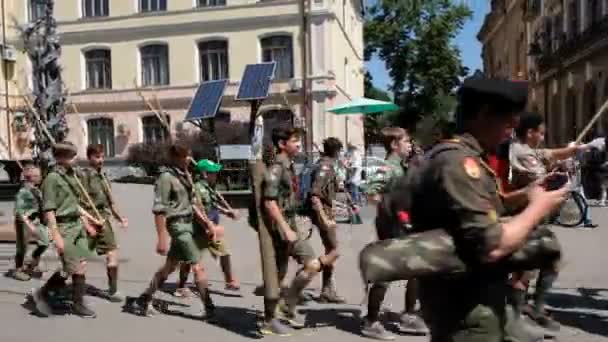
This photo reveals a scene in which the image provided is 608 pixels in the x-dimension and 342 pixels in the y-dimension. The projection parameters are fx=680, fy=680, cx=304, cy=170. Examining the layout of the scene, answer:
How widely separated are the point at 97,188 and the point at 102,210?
238 millimetres

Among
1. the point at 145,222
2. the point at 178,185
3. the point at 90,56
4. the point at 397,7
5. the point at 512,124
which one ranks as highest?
the point at 397,7

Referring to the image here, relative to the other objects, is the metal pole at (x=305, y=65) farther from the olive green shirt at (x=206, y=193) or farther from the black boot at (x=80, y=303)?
the black boot at (x=80, y=303)

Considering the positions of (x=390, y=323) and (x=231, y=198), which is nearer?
(x=390, y=323)

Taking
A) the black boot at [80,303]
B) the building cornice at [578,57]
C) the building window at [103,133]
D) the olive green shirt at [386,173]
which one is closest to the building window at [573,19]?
the building cornice at [578,57]

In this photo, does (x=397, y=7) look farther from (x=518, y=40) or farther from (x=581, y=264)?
(x=581, y=264)

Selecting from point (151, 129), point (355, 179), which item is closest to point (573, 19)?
point (355, 179)

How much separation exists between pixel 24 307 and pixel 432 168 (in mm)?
5907

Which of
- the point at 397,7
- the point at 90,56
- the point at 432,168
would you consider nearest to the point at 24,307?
the point at 432,168

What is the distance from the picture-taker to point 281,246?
6.09 m

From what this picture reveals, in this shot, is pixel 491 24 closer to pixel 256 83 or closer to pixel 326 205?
pixel 256 83

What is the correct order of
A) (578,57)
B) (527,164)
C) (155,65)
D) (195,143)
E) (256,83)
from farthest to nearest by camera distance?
1. (155,65)
2. (578,57)
3. (195,143)
4. (256,83)
5. (527,164)

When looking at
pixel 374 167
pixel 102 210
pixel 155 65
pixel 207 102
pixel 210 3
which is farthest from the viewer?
pixel 155 65

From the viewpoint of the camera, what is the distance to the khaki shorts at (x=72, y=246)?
249 inches

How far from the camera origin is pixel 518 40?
44344mm
